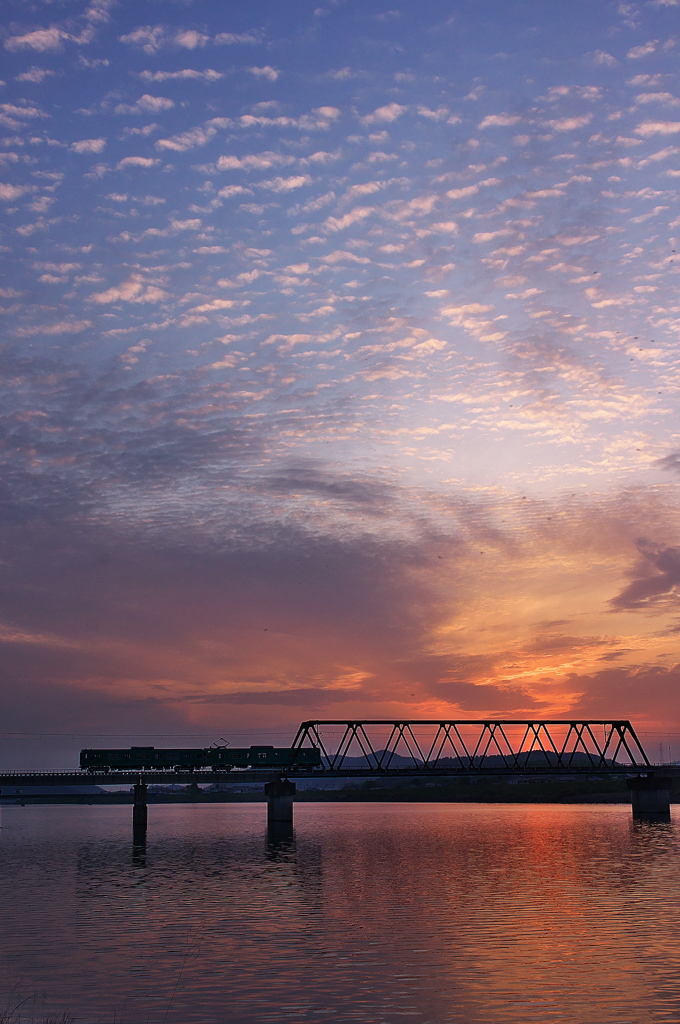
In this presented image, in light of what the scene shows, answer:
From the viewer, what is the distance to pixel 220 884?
63031 millimetres

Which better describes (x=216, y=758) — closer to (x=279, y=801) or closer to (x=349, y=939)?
(x=279, y=801)

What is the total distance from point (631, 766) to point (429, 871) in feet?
344

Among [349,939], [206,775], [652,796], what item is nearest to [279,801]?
[206,775]

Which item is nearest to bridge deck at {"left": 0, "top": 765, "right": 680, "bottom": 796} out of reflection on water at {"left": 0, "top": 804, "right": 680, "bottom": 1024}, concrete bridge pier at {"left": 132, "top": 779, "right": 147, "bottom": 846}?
concrete bridge pier at {"left": 132, "top": 779, "right": 147, "bottom": 846}

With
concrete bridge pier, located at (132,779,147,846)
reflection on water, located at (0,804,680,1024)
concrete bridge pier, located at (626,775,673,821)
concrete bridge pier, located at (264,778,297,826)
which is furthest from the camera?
concrete bridge pier, located at (626,775,673,821)

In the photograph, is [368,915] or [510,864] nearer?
[368,915]

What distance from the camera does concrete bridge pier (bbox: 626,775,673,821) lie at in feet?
527

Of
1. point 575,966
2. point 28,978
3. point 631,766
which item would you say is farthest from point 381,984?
point 631,766

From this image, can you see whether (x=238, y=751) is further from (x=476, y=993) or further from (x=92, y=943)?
(x=476, y=993)

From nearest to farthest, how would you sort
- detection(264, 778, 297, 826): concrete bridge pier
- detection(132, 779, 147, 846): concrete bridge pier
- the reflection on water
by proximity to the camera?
the reflection on water < detection(132, 779, 147, 846): concrete bridge pier < detection(264, 778, 297, 826): concrete bridge pier

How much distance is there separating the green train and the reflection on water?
6288 centimetres

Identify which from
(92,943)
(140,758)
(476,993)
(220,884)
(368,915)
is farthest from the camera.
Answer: (140,758)

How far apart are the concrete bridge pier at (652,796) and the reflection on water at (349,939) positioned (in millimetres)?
83625

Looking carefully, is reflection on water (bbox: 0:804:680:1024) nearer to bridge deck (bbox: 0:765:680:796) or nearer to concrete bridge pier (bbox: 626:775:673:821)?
bridge deck (bbox: 0:765:680:796)
